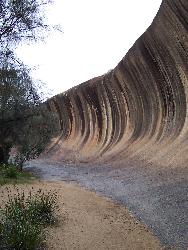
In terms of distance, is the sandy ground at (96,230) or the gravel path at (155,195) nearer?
the sandy ground at (96,230)

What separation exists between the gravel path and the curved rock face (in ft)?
4.08

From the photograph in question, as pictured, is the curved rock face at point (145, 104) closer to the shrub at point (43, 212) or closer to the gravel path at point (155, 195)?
the gravel path at point (155, 195)

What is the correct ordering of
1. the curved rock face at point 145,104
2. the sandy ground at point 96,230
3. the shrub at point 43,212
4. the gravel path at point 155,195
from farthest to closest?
the curved rock face at point 145,104
the gravel path at point 155,195
the shrub at point 43,212
the sandy ground at point 96,230

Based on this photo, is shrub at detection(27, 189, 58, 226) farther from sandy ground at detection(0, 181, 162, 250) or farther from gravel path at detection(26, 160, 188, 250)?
gravel path at detection(26, 160, 188, 250)

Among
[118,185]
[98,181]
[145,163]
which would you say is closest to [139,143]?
[145,163]

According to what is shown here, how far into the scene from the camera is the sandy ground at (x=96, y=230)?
7.29 m

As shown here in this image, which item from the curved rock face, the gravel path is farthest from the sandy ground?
the curved rock face

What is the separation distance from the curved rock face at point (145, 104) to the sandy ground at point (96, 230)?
5.37 meters

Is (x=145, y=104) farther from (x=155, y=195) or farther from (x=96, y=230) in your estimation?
(x=96, y=230)

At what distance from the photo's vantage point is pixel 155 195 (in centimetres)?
1170

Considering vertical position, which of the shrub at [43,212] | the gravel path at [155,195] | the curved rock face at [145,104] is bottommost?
the gravel path at [155,195]

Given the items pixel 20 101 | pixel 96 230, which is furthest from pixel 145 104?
pixel 96 230

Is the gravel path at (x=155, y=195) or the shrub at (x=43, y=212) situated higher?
the shrub at (x=43, y=212)

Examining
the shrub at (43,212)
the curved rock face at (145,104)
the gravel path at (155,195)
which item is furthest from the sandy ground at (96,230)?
the curved rock face at (145,104)
